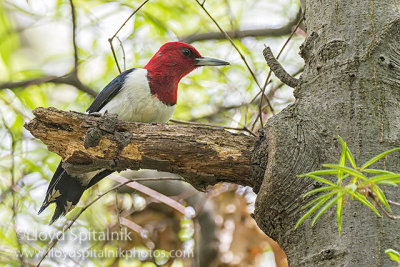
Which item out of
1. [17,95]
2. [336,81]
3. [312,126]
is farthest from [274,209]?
[17,95]

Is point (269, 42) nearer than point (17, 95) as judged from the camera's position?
No

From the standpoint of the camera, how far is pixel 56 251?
3.98 m

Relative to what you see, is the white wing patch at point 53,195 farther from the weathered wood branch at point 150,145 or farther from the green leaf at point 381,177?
the green leaf at point 381,177

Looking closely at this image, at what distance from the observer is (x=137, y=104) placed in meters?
3.18

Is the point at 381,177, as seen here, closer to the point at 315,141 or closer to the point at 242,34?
the point at 315,141

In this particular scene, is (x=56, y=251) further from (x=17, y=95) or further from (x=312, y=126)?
(x=312, y=126)

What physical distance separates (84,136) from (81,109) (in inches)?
77.1

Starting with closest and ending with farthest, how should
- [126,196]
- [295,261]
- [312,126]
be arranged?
[295,261] → [312,126] → [126,196]

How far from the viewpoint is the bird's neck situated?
3.33m

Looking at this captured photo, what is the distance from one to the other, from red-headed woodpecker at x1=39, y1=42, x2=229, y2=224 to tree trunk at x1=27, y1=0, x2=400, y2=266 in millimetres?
752

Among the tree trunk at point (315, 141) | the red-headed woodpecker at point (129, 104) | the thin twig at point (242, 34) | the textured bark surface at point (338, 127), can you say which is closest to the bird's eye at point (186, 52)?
the red-headed woodpecker at point (129, 104)

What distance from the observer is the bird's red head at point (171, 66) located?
3.38m

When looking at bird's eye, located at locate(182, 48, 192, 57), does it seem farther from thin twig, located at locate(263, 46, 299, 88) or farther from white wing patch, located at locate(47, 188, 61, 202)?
thin twig, located at locate(263, 46, 299, 88)

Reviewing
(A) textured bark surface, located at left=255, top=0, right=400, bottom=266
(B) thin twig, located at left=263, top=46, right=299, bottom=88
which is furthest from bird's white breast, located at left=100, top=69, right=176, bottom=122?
(A) textured bark surface, located at left=255, top=0, right=400, bottom=266
